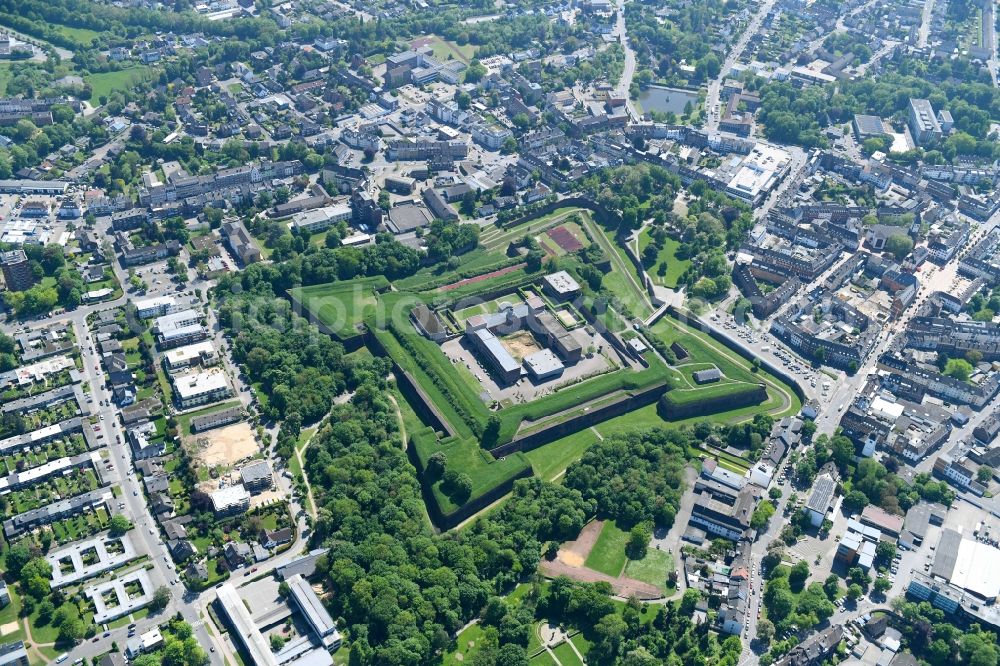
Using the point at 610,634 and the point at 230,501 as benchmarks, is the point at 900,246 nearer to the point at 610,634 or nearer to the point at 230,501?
the point at 610,634

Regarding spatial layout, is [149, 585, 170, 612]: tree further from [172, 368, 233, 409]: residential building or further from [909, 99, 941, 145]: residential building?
[909, 99, 941, 145]: residential building

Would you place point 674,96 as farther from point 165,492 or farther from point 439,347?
point 165,492

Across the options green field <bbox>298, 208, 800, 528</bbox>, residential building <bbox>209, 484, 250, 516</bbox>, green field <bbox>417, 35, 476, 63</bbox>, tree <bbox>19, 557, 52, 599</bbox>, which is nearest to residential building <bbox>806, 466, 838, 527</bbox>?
green field <bbox>298, 208, 800, 528</bbox>

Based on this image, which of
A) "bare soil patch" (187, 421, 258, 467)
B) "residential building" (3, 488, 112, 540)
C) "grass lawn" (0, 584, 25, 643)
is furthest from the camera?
"bare soil patch" (187, 421, 258, 467)

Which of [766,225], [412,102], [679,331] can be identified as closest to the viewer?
[679,331]

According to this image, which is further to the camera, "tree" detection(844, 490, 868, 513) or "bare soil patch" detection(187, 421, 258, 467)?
"bare soil patch" detection(187, 421, 258, 467)

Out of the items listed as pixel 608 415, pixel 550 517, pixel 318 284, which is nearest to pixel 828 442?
pixel 608 415

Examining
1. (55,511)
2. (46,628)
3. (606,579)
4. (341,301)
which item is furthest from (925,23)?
(46,628)
